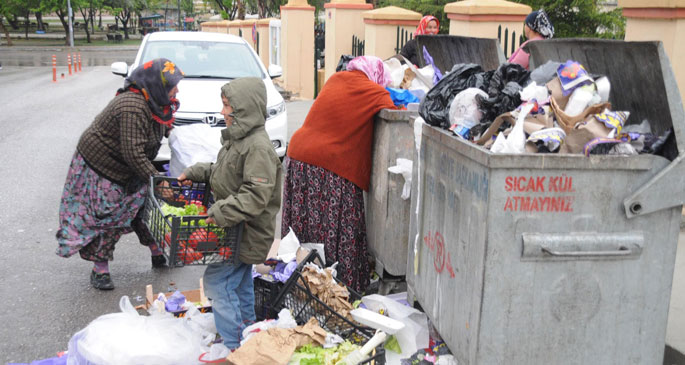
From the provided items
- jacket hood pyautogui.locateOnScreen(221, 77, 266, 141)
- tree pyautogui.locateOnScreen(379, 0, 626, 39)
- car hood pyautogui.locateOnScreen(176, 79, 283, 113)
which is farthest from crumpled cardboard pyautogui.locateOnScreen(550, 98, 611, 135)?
tree pyautogui.locateOnScreen(379, 0, 626, 39)

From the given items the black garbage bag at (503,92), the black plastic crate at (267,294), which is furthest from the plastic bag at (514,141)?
the black plastic crate at (267,294)

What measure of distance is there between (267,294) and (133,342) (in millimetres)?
893

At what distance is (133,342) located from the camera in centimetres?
377

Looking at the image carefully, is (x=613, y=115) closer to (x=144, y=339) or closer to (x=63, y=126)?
(x=144, y=339)

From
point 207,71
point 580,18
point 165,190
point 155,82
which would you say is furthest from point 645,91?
point 580,18

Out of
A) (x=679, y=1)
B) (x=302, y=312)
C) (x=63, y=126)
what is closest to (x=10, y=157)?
(x=63, y=126)

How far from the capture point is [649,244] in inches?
117

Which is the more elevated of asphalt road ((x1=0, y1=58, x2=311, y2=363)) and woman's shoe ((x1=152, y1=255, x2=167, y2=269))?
woman's shoe ((x1=152, y1=255, x2=167, y2=269))

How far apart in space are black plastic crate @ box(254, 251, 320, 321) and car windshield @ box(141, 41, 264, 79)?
16.4 feet

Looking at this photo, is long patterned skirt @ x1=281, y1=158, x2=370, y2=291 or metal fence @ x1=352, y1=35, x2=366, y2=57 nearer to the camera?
long patterned skirt @ x1=281, y1=158, x2=370, y2=291

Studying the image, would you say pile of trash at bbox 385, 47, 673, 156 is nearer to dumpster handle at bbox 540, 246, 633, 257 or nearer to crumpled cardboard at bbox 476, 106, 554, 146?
crumpled cardboard at bbox 476, 106, 554, 146

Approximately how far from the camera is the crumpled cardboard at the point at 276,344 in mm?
3434

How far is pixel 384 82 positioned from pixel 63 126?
1002cm

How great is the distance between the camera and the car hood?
26.0ft
